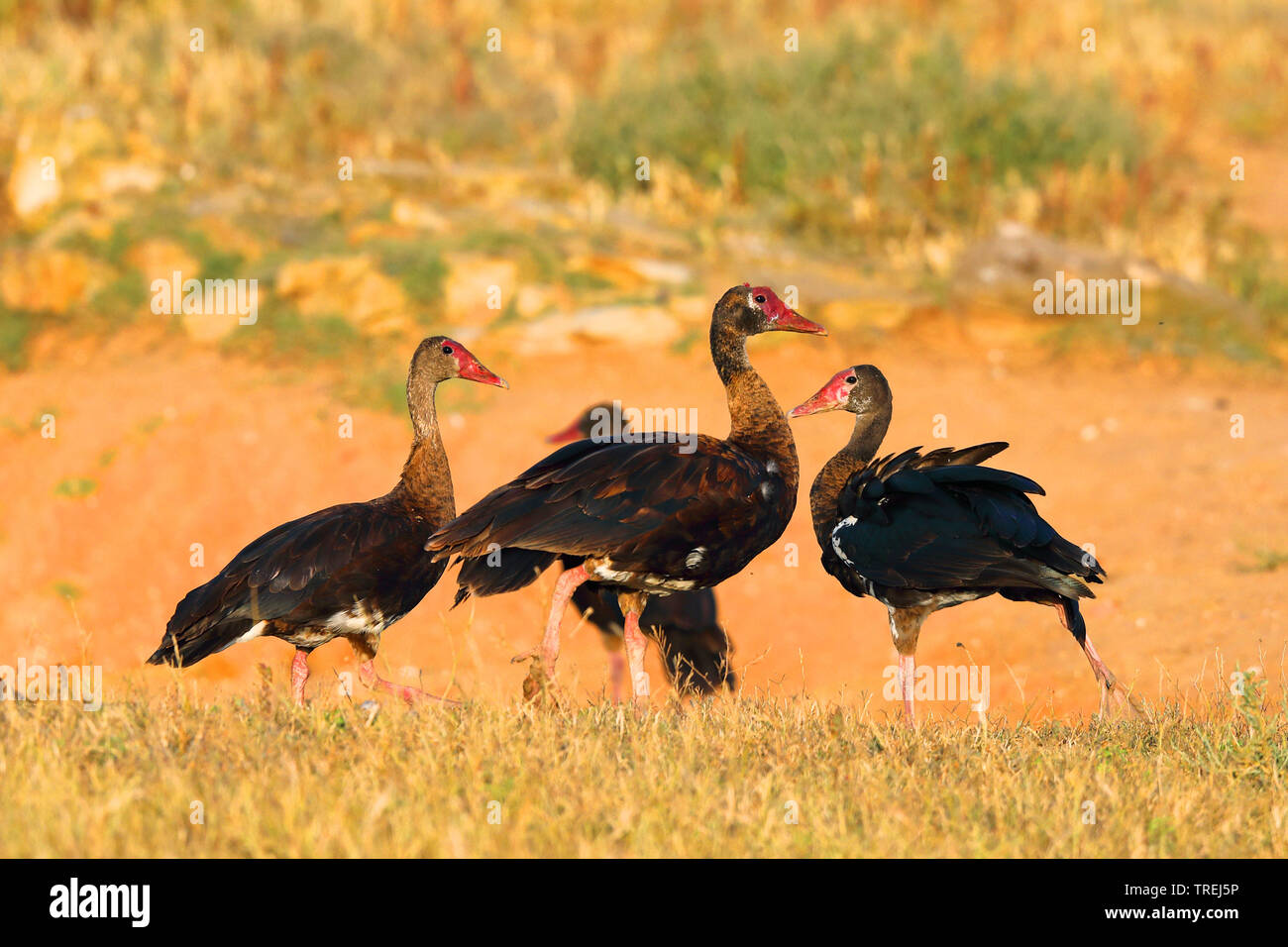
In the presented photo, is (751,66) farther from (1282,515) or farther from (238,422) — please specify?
(1282,515)

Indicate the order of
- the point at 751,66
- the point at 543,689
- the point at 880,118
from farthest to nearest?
the point at 751,66, the point at 880,118, the point at 543,689


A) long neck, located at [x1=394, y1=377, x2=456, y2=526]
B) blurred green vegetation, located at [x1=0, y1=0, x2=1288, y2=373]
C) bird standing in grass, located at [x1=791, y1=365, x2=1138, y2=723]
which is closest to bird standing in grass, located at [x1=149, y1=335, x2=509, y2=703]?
long neck, located at [x1=394, y1=377, x2=456, y2=526]

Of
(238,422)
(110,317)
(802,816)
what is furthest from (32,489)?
(802,816)

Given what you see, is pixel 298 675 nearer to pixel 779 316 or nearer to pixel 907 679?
pixel 907 679

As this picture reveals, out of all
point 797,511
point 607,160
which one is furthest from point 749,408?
point 607,160

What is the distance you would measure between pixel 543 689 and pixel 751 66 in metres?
14.9

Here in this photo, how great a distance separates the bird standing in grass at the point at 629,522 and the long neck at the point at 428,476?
60 centimetres

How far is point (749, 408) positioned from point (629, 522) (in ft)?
4.01

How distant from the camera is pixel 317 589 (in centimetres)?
612

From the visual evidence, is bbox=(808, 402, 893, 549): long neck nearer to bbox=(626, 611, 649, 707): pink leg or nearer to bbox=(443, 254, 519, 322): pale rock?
bbox=(626, 611, 649, 707): pink leg

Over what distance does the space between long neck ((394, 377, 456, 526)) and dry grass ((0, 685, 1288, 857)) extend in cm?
143

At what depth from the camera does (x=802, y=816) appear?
4449 mm

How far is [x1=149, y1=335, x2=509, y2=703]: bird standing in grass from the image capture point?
6133mm

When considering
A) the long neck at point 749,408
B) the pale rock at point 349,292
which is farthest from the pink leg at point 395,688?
the pale rock at point 349,292
